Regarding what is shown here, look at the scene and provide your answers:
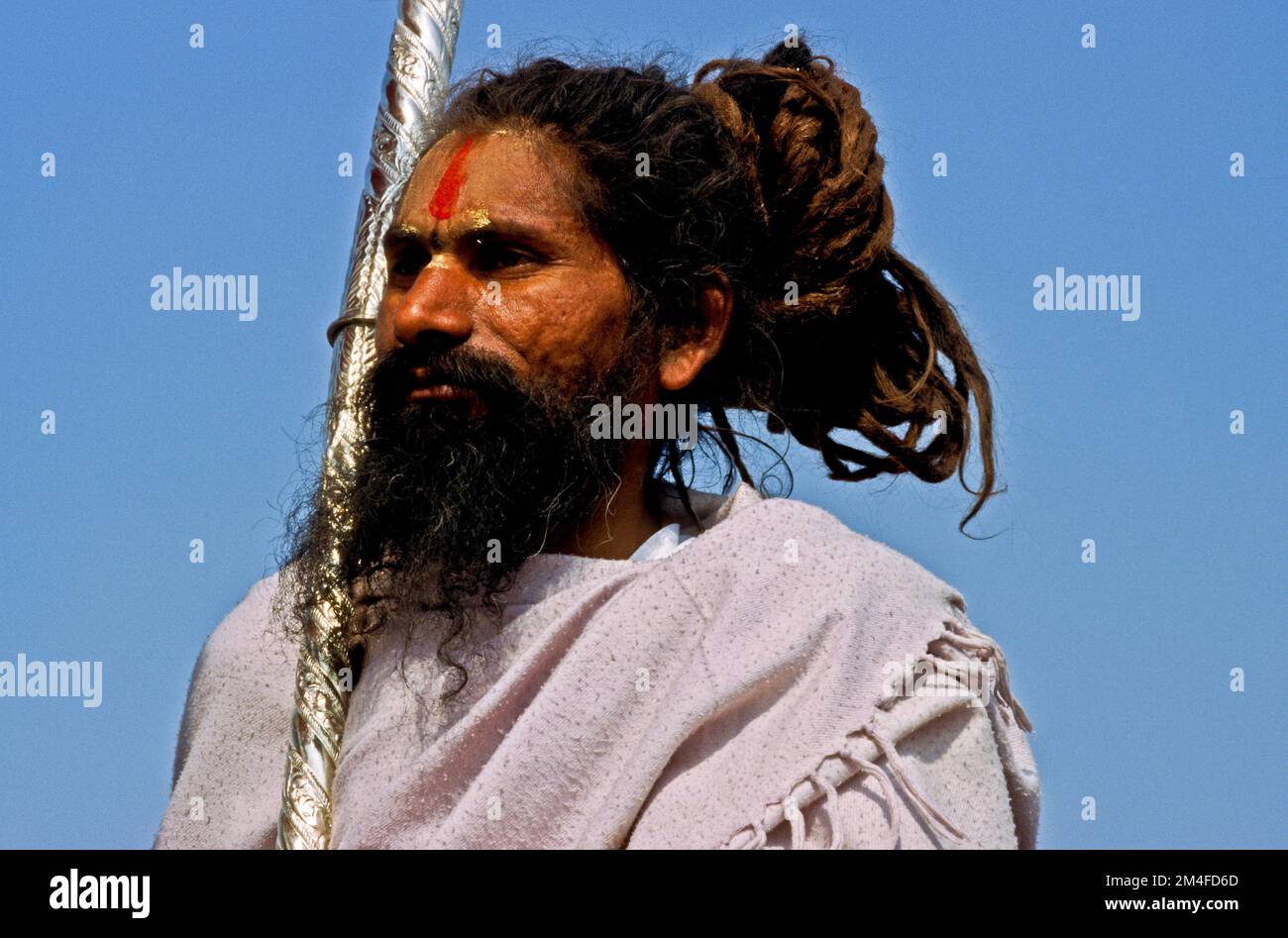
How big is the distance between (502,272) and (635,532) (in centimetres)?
79

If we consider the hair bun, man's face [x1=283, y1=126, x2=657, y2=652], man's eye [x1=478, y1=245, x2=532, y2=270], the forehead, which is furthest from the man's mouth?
the hair bun

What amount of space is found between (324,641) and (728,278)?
152 centimetres

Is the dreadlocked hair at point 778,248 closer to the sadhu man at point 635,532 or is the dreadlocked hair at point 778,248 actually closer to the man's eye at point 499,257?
the sadhu man at point 635,532

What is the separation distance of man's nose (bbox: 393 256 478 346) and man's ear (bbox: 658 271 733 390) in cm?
63

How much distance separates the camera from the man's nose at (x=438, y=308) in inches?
193

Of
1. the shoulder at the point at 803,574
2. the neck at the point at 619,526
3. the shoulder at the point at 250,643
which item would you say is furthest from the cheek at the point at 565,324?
the shoulder at the point at 250,643

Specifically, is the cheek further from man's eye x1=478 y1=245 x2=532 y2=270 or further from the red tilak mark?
the red tilak mark

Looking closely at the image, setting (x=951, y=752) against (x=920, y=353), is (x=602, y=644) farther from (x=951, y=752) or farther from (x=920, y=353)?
(x=920, y=353)

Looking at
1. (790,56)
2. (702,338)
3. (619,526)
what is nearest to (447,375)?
(619,526)

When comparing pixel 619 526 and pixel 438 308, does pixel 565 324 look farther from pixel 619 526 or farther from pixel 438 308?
pixel 619 526

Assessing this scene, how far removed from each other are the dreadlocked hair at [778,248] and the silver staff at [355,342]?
186mm

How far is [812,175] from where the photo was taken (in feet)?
18.0

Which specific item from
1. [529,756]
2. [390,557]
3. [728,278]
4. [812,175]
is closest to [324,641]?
[390,557]

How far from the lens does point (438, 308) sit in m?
4.91
